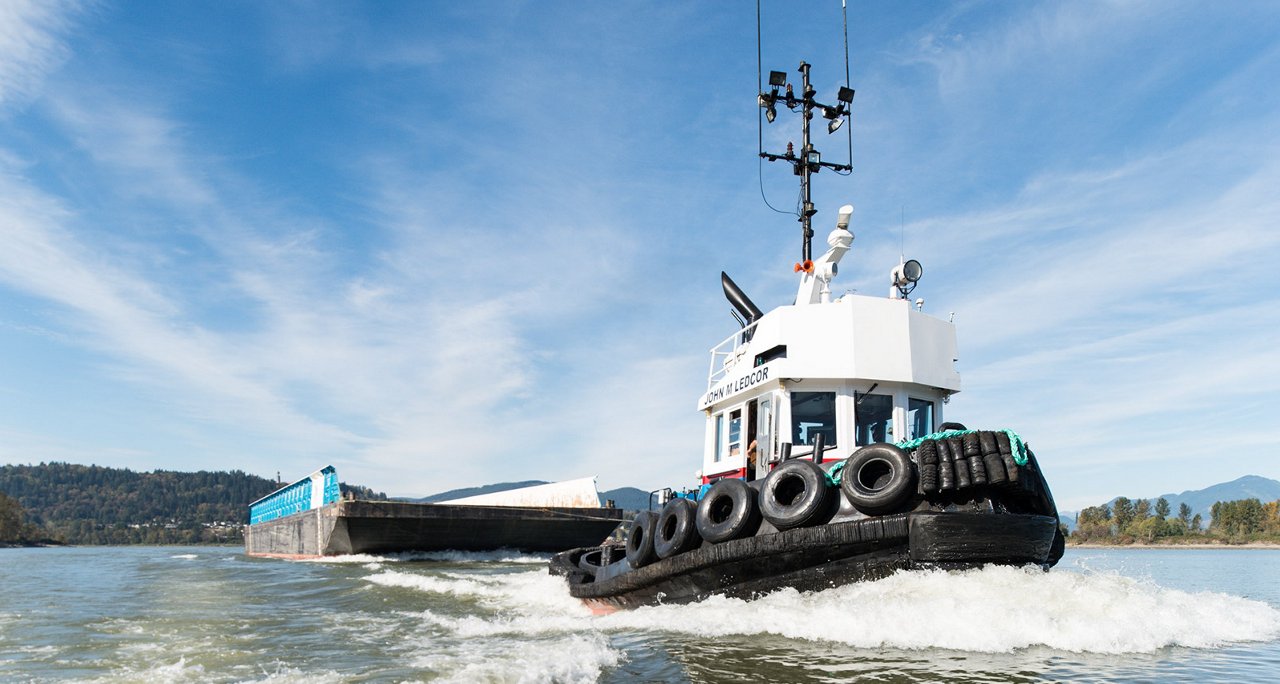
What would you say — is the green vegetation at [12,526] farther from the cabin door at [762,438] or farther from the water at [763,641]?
the cabin door at [762,438]

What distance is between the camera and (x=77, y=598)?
11352mm

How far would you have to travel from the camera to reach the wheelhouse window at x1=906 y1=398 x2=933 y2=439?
869 cm

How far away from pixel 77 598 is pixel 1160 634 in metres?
13.0

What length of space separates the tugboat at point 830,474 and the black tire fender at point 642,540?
0.06 feet

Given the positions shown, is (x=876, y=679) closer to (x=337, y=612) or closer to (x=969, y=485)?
(x=969, y=485)

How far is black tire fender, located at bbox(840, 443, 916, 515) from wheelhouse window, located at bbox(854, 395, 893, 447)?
2.06 m

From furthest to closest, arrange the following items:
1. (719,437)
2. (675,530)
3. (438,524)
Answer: (438,524), (719,437), (675,530)

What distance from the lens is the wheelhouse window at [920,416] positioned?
8688mm

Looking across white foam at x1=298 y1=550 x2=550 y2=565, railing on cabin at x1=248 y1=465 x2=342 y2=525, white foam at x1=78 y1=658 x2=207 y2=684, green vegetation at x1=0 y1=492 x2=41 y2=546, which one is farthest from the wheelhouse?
green vegetation at x1=0 y1=492 x2=41 y2=546

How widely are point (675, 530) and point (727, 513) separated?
24.9 inches

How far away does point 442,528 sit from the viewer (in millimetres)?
21656

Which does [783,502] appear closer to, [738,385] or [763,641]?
[763,641]

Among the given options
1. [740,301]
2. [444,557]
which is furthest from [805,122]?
[444,557]

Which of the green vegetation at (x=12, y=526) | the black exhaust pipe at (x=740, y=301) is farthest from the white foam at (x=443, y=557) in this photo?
the green vegetation at (x=12, y=526)
